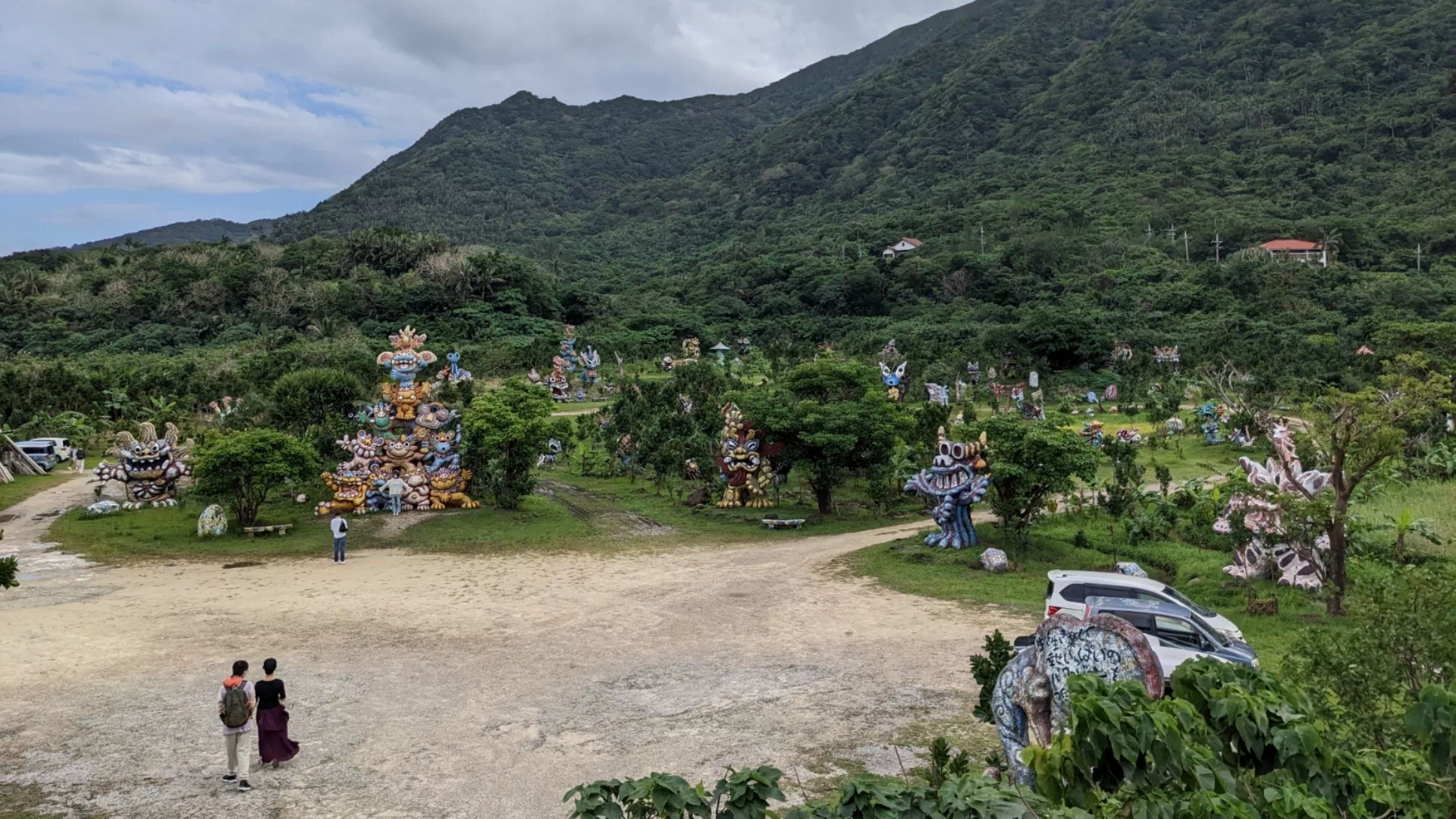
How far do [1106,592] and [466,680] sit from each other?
8.41m

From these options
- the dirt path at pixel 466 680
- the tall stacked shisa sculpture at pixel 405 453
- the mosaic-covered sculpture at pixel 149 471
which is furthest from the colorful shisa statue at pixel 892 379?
the mosaic-covered sculpture at pixel 149 471

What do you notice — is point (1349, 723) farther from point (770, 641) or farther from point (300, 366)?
point (300, 366)

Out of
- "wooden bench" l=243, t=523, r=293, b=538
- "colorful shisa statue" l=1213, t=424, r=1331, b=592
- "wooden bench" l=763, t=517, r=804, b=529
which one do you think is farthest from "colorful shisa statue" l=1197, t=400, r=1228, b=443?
"wooden bench" l=243, t=523, r=293, b=538

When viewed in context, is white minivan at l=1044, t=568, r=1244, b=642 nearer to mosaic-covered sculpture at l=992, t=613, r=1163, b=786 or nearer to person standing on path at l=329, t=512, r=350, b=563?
mosaic-covered sculpture at l=992, t=613, r=1163, b=786

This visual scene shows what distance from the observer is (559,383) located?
48.9 metres

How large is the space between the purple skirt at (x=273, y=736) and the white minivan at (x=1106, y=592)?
901 centimetres

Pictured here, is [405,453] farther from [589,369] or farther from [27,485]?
[589,369]

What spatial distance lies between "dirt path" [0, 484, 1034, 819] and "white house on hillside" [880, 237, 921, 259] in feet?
235

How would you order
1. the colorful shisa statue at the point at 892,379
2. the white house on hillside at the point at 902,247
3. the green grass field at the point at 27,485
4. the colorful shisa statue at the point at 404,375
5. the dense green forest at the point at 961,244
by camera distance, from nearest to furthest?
the colorful shisa statue at the point at 404,375 < the green grass field at the point at 27,485 < the colorful shisa statue at the point at 892,379 < the dense green forest at the point at 961,244 < the white house on hillside at the point at 902,247

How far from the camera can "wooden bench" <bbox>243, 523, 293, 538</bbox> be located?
23422 mm

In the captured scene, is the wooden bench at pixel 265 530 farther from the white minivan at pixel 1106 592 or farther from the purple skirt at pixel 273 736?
the white minivan at pixel 1106 592

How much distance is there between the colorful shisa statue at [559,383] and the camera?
4872 centimetres

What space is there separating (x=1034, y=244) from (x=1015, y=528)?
221ft

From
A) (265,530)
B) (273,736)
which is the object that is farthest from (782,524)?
(273,736)
